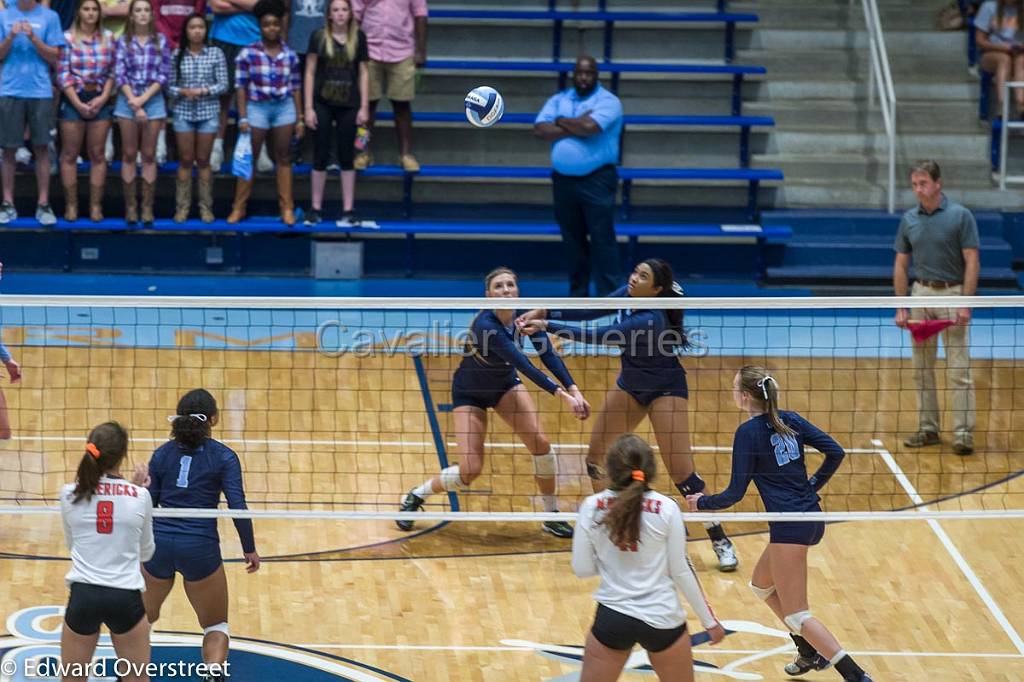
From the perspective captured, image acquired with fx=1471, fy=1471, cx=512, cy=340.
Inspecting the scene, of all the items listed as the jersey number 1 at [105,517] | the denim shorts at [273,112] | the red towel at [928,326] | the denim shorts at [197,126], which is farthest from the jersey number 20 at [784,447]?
the denim shorts at [197,126]

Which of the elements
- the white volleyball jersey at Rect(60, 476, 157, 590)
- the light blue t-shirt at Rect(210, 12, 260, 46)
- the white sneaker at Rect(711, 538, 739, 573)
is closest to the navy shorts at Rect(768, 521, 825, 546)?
the white sneaker at Rect(711, 538, 739, 573)

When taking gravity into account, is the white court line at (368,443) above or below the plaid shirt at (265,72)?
below

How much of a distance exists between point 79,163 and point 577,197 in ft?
18.1

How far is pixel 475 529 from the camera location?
956 centimetres

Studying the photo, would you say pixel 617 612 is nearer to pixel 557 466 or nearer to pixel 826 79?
pixel 557 466

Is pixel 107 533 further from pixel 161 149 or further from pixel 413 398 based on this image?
pixel 161 149

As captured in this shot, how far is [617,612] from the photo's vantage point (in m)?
6.15

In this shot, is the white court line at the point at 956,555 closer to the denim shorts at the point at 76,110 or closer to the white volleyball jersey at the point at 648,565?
the white volleyball jersey at the point at 648,565

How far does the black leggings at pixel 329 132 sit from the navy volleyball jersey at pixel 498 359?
22.3 ft

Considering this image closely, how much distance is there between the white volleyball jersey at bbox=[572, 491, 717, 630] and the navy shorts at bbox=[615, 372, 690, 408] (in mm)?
2713

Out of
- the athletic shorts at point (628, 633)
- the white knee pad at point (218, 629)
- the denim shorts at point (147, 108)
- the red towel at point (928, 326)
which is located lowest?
the white knee pad at point (218, 629)

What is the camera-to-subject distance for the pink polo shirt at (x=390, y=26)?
15.6m

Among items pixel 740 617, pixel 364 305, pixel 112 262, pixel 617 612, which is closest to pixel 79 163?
pixel 112 262

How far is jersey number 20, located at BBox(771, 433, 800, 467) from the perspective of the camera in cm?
723
